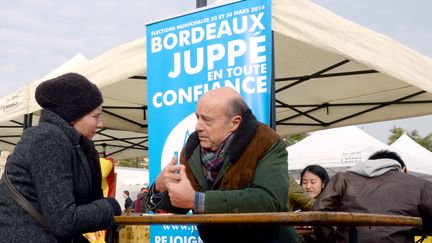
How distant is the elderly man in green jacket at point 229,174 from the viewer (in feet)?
6.53

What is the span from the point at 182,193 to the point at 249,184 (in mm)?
252

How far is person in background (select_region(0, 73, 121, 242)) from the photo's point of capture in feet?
6.36

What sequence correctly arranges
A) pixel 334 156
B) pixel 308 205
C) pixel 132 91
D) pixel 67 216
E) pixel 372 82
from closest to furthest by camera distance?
pixel 67 216
pixel 308 205
pixel 372 82
pixel 132 91
pixel 334 156

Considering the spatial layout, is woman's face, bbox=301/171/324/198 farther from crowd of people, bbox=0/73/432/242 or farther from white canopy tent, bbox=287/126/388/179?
white canopy tent, bbox=287/126/388/179

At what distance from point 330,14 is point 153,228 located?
5.82 ft

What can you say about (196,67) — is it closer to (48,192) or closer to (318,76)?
(48,192)

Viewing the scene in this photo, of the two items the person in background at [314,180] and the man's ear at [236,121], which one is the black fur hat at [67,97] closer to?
the man's ear at [236,121]

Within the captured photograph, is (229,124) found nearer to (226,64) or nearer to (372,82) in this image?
(226,64)

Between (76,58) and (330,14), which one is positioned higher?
(76,58)

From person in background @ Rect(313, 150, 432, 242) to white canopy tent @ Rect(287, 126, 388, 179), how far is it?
785 centimetres

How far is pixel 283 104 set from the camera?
702cm

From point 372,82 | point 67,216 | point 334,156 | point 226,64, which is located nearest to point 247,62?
point 226,64

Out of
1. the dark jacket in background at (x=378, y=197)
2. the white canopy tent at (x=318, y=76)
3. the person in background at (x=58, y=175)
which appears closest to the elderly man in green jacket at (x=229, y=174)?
the person in background at (x=58, y=175)

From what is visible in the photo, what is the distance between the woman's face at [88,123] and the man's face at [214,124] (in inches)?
16.6
